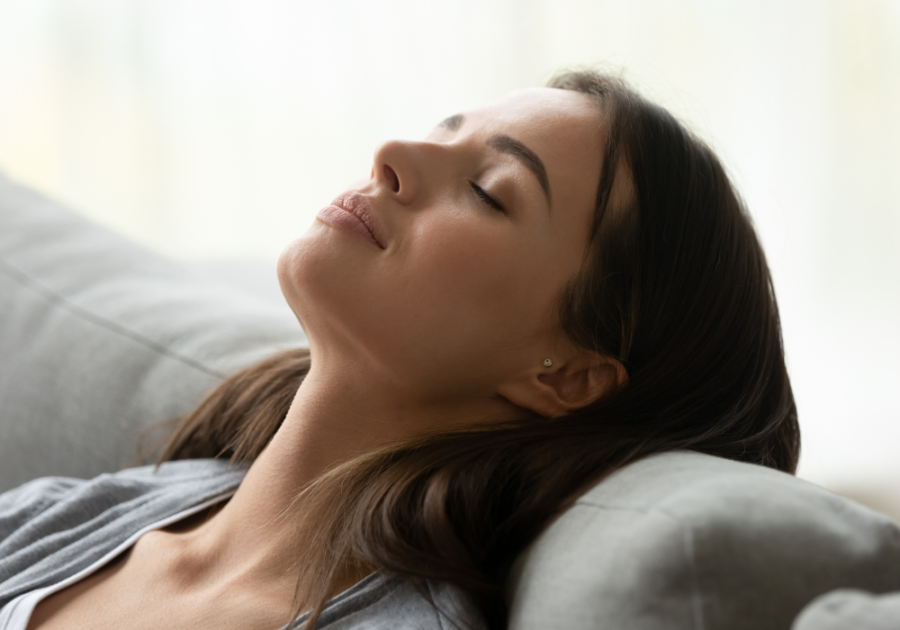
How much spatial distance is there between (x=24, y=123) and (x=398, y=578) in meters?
3.12

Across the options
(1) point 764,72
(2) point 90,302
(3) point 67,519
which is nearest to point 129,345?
(2) point 90,302

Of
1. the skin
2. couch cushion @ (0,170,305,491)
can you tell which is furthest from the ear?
couch cushion @ (0,170,305,491)

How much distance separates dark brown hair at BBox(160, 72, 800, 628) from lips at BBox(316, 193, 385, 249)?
25 cm

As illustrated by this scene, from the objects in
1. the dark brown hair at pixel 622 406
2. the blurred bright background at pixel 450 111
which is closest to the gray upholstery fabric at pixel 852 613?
the dark brown hair at pixel 622 406

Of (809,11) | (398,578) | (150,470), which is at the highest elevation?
(809,11)

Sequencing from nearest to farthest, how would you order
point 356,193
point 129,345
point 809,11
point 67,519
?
point 356,193 → point 67,519 → point 129,345 → point 809,11

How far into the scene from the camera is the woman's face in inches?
34.7

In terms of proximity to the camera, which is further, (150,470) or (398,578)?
(150,470)

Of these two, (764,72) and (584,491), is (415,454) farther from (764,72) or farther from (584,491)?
(764,72)

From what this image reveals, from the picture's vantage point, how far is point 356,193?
949 mm

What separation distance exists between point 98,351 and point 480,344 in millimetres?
858

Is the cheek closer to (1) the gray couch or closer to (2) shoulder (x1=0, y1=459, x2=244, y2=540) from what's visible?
(1) the gray couch

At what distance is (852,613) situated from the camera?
0.46 m

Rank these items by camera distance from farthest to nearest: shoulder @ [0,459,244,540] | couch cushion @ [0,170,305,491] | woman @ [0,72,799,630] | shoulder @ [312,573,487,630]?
couch cushion @ [0,170,305,491] → shoulder @ [0,459,244,540] → woman @ [0,72,799,630] → shoulder @ [312,573,487,630]
